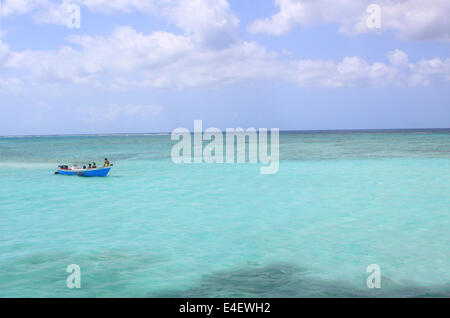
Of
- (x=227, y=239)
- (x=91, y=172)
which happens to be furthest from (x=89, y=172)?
(x=227, y=239)

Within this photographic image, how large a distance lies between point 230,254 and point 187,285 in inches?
73.6

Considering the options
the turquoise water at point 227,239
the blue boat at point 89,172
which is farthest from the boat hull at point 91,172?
the turquoise water at point 227,239

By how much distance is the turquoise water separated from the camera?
719cm

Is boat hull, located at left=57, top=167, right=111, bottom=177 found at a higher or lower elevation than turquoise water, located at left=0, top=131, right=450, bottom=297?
higher

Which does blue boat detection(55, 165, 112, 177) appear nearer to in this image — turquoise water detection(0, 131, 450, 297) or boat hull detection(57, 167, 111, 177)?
boat hull detection(57, 167, 111, 177)

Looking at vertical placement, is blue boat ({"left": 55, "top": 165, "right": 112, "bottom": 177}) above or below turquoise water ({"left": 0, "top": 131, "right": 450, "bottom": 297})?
above

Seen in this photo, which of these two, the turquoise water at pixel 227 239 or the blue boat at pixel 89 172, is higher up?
the blue boat at pixel 89 172

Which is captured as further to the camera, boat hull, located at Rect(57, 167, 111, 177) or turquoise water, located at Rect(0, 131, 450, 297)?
boat hull, located at Rect(57, 167, 111, 177)

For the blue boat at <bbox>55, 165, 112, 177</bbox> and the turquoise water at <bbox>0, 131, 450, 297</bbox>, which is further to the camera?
the blue boat at <bbox>55, 165, 112, 177</bbox>

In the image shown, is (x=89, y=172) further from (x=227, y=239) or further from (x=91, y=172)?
(x=227, y=239)

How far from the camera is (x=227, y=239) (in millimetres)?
10094

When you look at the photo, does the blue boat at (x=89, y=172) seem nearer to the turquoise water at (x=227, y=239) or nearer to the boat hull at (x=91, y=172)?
the boat hull at (x=91, y=172)

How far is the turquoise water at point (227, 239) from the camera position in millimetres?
7191

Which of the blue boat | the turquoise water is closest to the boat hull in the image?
the blue boat
